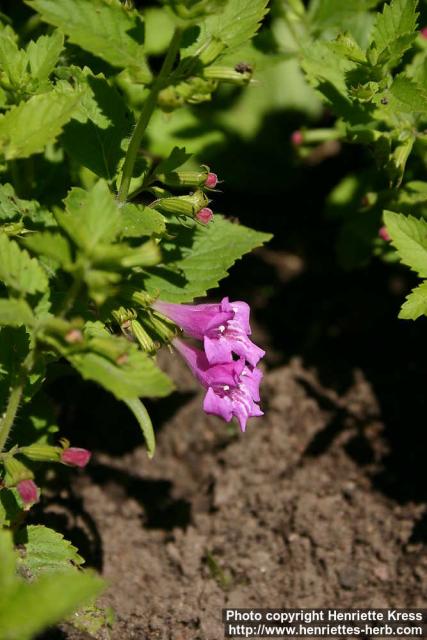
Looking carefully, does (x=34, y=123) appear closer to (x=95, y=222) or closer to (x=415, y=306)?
(x=95, y=222)

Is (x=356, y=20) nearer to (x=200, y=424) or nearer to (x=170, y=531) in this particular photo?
(x=200, y=424)

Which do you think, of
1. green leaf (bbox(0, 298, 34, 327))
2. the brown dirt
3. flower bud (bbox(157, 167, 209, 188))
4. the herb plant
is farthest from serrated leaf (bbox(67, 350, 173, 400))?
the brown dirt

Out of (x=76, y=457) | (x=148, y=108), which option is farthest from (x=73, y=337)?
(x=148, y=108)

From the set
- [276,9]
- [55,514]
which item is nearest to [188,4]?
[276,9]

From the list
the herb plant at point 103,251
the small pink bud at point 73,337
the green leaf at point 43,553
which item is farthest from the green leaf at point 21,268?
the green leaf at point 43,553

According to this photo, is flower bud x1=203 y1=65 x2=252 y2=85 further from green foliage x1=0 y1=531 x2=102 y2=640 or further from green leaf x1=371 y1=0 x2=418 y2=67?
green foliage x1=0 y1=531 x2=102 y2=640
